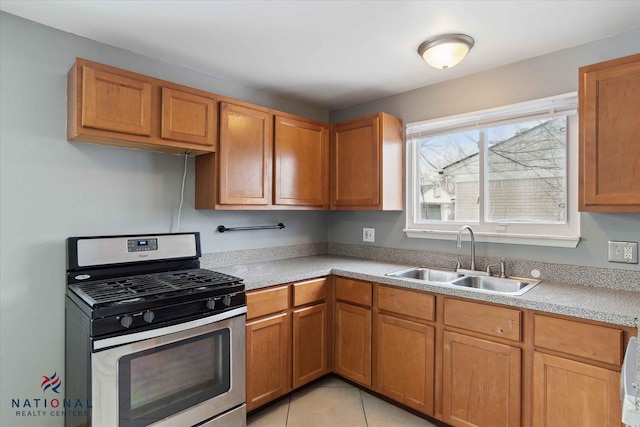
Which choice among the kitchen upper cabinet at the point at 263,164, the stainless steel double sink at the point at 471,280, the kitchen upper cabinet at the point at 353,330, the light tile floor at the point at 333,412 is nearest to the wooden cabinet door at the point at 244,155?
the kitchen upper cabinet at the point at 263,164

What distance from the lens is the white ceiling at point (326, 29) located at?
5.57ft

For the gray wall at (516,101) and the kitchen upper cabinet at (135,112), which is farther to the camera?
the gray wall at (516,101)

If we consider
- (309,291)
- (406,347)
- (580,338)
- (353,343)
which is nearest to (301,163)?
(309,291)

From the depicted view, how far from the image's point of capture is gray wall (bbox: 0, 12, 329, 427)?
1776 mm

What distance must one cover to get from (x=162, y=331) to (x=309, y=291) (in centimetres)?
104

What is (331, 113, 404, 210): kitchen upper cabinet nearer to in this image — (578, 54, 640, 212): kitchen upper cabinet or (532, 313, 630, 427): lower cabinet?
(578, 54, 640, 212): kitchen upper cabinet

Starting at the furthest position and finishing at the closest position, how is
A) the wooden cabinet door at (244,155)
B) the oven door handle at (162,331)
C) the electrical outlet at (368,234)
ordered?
1. the electrical outlet at (368,234)
2. the wooden cabinet door at (244,155)
3. the oven door handle at (162,331)

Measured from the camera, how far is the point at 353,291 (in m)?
2.48

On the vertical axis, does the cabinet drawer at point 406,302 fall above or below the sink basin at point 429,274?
below

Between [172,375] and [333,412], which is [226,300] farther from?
[333,412]

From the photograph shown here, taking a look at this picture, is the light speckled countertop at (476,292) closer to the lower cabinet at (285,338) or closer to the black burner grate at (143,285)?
the lower cabinet at (285,338)

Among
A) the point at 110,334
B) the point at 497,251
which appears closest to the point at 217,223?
the point at 110,334

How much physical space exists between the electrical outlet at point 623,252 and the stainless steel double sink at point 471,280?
40cm

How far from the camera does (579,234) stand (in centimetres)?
207
